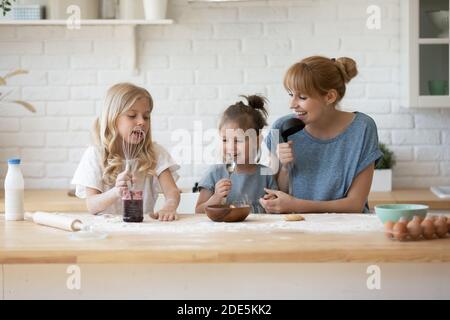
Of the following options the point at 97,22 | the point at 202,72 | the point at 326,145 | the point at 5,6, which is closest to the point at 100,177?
the point at 326,145

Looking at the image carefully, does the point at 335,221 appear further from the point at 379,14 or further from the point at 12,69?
the point at 12,69

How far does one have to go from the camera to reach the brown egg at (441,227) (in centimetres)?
236

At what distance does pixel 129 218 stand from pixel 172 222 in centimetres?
15

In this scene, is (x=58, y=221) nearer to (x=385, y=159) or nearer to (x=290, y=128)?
(x=290, y=128)

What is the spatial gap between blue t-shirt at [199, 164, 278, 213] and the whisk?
32 cm

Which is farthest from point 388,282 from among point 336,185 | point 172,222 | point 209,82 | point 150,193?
point 209,82

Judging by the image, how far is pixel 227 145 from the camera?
3.27 meters

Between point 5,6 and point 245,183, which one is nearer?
point 245,183

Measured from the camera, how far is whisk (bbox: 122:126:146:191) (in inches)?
123

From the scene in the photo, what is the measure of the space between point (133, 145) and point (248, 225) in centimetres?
75

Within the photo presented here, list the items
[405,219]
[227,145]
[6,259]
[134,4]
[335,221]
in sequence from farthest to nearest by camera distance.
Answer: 1. [134,4]
2. [227,145]
3. [335,221]
4. [405,219]
5. [6,259]

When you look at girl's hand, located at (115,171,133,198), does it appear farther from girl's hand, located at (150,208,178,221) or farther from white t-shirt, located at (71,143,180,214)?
white t-shirt, located at (71,143,180,214)

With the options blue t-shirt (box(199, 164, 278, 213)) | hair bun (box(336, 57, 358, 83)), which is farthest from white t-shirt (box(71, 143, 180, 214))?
hair bun (box(336, 57, 358, 83))

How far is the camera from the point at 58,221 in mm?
2619
